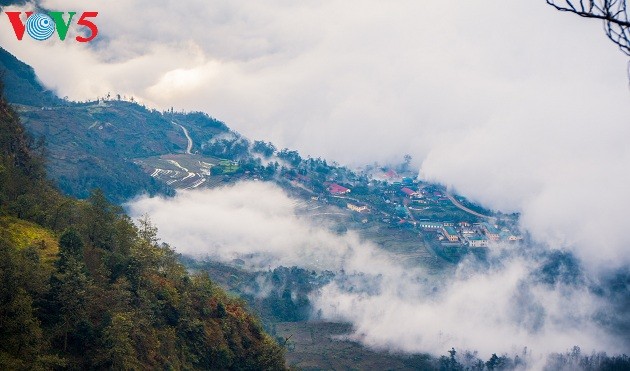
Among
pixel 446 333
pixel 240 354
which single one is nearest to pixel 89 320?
pixel 240 354

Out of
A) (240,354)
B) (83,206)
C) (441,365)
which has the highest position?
(83,206)

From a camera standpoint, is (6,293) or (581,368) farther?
(581,368)

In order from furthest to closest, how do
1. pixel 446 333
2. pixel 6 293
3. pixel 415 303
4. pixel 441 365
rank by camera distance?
pixel 415 303, pixel 446 333, pixel 441 365, pixel 6 293

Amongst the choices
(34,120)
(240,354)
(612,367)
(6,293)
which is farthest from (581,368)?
(34,120)

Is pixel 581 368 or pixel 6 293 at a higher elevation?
pixel 6 293

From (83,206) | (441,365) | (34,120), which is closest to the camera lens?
(83,206)

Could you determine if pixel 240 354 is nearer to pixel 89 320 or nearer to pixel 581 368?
pixel 89 320
